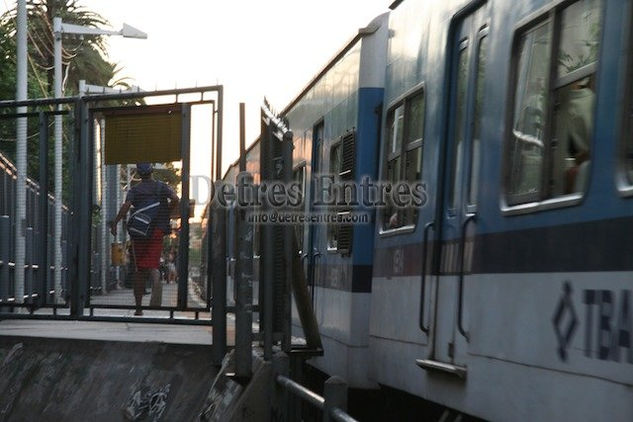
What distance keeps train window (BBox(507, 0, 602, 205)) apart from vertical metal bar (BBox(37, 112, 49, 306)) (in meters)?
6.23

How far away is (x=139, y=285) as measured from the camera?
12.2 m

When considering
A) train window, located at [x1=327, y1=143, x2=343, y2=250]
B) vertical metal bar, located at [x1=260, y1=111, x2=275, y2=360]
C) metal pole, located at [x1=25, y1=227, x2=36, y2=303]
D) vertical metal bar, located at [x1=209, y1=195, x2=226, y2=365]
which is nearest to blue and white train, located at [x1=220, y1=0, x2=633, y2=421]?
train window, located at [x1=327, y1=143, x2=343, y2=250]

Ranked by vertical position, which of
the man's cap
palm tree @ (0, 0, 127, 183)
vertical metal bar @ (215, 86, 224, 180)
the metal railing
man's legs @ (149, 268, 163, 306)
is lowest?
man's legs @ (149, 268, 163, 306)

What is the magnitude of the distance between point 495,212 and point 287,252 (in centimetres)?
274

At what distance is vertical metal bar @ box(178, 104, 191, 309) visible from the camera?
38.6 feet

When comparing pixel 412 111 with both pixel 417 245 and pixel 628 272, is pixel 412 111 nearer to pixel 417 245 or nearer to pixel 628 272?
pixel 417 245

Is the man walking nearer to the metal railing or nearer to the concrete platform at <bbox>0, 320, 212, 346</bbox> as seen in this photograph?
the concrete platform at <bbox>0, 320, 212, 346</bbox>

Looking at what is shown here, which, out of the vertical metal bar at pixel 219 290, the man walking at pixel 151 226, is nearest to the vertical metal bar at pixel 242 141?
the vertical metal bar at pixel 219 290

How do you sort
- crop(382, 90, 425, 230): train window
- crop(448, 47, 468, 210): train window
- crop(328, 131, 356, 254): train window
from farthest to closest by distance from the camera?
crop(328, 131, 356, 254): train window → crop(382, 90, 425, 230): train window → crop(448, 47, 468, 210): train window

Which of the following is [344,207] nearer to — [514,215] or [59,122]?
[59,122]

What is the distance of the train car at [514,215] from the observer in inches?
228

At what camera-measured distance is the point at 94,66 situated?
182 ft

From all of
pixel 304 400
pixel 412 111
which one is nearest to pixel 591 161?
pixel 304 400

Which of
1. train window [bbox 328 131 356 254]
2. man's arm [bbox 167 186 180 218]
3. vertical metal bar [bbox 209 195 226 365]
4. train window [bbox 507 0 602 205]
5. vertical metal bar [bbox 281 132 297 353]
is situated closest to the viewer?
train window [bbox 507 0 602 205]
